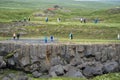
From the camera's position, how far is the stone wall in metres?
67.7

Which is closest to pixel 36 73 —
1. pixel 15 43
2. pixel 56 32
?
pixel 15 43

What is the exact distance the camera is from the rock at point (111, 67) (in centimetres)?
6769

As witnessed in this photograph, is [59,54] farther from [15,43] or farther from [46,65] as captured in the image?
[15,43]

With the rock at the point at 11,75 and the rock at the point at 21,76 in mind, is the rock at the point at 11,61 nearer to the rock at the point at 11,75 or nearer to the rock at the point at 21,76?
the rock at the point at 21,76

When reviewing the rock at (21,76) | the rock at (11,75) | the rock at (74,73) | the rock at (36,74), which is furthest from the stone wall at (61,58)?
the rock at (11,75)

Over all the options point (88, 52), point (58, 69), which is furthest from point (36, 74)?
point (88, 52)

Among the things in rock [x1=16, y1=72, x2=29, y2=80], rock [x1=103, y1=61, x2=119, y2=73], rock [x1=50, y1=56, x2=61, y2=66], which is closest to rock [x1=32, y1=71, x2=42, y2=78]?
rock [x1=16, y1=72, x2=29, y2=80]

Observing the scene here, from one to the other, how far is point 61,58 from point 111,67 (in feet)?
31.1

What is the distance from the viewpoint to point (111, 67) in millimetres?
68062

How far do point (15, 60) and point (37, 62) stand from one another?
4.11m

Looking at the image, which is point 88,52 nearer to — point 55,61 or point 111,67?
point 111,67

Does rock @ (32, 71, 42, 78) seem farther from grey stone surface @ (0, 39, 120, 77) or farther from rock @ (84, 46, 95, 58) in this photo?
rock @ (84, 46, 95, 58)

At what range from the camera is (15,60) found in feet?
227

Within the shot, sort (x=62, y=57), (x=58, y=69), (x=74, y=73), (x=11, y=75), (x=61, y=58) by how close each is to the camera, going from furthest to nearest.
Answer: (x=62, y=57) → (x=61, y=58) → (x=58, y=69) → (x=11, y=75) → (x=74, y=73)
